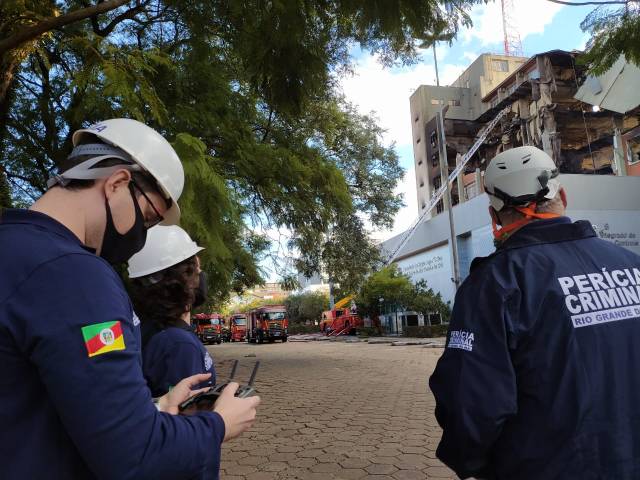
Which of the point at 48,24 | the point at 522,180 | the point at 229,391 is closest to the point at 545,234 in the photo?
the point at 522,180

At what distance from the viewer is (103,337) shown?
1024 mm

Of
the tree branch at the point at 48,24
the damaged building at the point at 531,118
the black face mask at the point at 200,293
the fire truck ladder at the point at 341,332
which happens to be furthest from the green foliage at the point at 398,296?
Answer: the black face mask at the point at 200,293

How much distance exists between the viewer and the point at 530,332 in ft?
5.23

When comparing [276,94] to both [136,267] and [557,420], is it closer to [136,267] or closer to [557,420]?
[136,267]

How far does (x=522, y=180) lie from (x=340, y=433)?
506cm

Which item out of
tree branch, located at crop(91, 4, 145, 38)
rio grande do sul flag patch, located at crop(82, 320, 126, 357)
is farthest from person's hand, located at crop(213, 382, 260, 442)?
tree branch, located at crop(91, 4, 145, 38)

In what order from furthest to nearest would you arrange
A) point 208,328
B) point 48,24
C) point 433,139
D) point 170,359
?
point 433,139 < point 208,328 < point 48,24 < point 170,359

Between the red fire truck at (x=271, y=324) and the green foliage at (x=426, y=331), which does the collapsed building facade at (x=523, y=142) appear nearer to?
the green foliage at (x=426, y=331)

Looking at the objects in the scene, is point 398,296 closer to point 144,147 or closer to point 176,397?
point 176,397

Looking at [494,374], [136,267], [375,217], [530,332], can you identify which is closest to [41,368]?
[494,374]

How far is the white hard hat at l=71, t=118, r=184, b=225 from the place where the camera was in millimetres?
1381

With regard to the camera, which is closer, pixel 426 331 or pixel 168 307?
pixel 168 307

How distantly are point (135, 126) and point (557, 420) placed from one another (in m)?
1.48

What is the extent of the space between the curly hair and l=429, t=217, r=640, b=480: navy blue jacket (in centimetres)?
128
